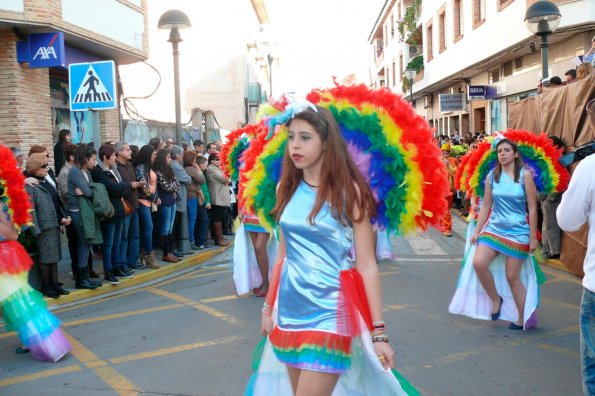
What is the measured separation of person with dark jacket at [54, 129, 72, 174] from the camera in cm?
1042

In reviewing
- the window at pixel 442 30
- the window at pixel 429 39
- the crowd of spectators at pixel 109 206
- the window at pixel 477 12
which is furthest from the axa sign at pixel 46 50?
the window at pixel 429 39

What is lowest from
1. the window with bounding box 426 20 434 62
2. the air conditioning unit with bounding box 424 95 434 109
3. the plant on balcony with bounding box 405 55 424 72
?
the air conditioning unit with bounding box 424 95 434 109

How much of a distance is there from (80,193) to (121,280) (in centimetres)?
140

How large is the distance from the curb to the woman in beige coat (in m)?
0.75

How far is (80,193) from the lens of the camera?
7344 mm

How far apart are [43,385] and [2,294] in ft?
2.66

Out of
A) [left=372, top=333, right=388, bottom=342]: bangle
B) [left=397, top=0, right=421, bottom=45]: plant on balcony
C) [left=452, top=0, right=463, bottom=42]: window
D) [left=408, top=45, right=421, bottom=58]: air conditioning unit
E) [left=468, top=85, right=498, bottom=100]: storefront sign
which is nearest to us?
[left=372, top=333, right=388, bottom=342]: bangle

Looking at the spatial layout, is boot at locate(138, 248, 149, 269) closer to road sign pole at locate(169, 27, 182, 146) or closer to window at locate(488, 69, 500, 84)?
road sign pole at locate(169, 27, 182, 146)

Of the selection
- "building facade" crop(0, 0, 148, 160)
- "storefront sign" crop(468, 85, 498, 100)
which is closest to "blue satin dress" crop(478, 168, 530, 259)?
"building facade" crop(0, 0, 148, 160)

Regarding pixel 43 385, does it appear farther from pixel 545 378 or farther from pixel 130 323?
pixel 545 378

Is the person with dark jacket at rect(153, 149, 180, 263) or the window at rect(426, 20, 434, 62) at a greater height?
the window at rect(426, 20, 434, 62)

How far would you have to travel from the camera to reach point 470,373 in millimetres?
4492

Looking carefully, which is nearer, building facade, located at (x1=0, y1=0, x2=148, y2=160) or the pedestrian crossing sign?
the pedestrian crossing sign

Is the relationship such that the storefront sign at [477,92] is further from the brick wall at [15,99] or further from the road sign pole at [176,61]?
the brick wall at [15,99]
